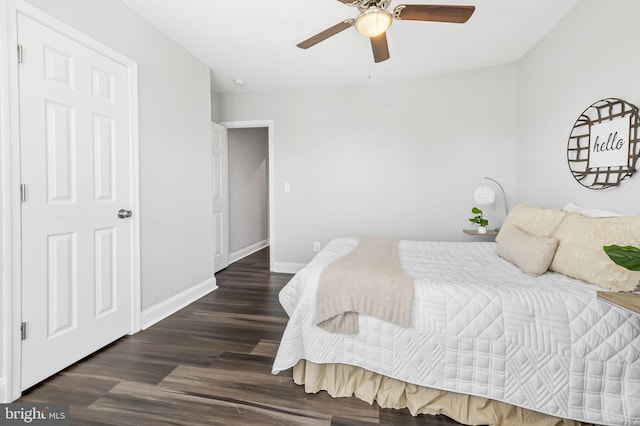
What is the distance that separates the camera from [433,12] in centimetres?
168

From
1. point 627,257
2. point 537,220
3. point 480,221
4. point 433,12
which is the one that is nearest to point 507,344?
point 627,257

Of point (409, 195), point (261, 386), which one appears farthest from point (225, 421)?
point (409, 195)

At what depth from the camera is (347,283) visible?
1557mm

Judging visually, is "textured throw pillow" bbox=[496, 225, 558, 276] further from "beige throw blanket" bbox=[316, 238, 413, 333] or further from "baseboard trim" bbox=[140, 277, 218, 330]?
"baseboard trim" bbox=[140, 277, 218, 330]

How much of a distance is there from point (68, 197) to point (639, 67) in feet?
11.5

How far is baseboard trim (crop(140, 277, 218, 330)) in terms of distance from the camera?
239 centimetres

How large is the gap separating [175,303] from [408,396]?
2.19 m

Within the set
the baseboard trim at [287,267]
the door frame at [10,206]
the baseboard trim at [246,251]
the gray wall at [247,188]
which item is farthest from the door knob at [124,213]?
the baseboard trim at [246,251]

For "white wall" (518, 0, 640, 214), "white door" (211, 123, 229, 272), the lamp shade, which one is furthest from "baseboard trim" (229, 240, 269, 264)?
"white wall" (518, 0, 640, 214)

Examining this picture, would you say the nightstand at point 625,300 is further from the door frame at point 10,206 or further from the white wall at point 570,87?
the door frame at point 10,206

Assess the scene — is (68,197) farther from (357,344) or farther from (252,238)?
(252,238)

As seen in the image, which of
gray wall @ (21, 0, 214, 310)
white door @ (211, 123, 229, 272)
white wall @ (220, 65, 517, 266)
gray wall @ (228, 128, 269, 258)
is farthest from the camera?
gray wall @ (228, 128, 269, 258)

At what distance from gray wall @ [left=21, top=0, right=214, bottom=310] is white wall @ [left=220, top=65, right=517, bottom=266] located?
43.0 inches

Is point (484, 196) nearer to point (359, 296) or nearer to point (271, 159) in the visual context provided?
point (359, 296)
